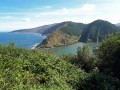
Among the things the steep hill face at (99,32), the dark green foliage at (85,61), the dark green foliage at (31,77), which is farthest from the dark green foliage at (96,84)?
the steep hill face at (99,32)

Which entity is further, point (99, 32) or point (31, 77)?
point (99, 32)

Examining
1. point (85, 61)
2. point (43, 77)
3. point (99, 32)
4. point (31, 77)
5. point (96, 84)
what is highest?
point (99, 32)

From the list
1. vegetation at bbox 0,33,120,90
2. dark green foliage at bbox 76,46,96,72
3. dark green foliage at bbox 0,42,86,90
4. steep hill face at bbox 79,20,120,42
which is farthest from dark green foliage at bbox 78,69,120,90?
steep hill face at bbox 79,20,120,42

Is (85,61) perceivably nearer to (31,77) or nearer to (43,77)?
(43,77)

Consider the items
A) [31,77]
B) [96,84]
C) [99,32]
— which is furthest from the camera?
[99,32]

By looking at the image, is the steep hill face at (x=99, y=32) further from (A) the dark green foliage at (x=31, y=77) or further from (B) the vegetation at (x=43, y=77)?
(A) the dark green foliage at (x=31, y=77)

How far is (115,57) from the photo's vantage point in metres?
11.7

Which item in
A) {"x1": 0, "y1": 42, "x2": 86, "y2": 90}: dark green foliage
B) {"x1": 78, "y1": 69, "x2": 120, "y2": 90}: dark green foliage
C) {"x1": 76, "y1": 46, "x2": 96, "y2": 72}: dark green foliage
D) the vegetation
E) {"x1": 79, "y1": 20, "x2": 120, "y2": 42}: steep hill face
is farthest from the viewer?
{"x1": 79, "y1": 20, "x2": 120, "y2": 42}: steep hill face

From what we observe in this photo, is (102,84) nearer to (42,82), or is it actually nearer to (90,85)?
(90,85)

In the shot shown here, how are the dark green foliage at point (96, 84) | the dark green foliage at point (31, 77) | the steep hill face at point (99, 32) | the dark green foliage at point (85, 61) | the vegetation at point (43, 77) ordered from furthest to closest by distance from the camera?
the steep hill face at point (99, 32)
the dark green foliage at point (85, 61)
the dark green foliage at point (96, 84)
the vegetation at point (43, 77)
the dark green foliage at point (31, 77)

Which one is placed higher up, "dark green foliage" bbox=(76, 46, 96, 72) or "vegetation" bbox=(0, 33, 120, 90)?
"vegetation" bbox=(0, 33, 120, 90)

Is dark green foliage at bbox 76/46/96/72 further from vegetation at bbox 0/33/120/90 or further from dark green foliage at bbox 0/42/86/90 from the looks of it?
dark green foliage at bbox 0/42/86/90

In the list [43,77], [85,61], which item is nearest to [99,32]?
[85,61]

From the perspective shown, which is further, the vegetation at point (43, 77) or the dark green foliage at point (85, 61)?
the dark green foliage at point (85, 61)
